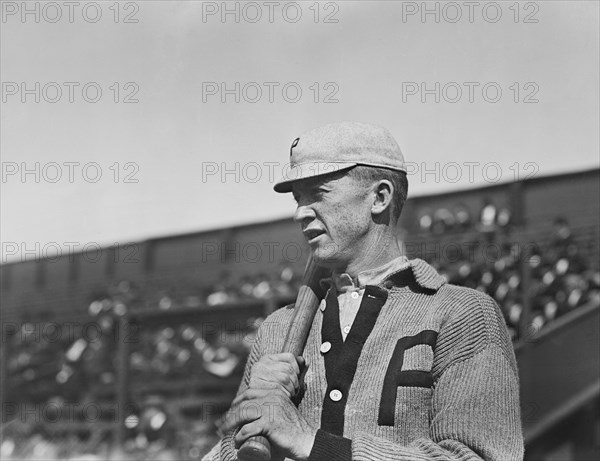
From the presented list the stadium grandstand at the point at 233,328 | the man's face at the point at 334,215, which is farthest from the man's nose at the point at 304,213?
the stadium grandstand at the point at 233,328

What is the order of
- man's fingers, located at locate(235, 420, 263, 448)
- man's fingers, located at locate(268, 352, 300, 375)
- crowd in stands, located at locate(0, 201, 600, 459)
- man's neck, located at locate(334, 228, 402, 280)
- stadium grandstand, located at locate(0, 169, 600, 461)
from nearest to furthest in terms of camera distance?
man's fingers, located at locate(235, 420, 263, 448), man's fingers, located at locate(268, 352, 300, 375), man's neck, located at locate(334, 228, 402, 280), stadium grandstand, located at locate(0, 169, 600, 461), crowd in stands, located at locate(0, 201, 600, 459)

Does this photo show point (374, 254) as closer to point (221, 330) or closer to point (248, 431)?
point (248, 431)

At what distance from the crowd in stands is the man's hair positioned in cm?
337

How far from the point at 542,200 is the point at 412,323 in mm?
5804

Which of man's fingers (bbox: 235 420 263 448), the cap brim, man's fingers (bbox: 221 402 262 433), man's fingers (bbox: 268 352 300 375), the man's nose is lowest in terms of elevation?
man's fingers (bbox: 235 420 263 448)

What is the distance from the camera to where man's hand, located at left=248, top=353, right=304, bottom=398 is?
192cm

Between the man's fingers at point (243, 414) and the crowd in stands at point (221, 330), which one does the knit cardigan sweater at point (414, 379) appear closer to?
the man's fingers at point (243, 414)

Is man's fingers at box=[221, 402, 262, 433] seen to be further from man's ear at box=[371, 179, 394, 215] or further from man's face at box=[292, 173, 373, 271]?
man's ear at box=[371, 179, 394, 215]

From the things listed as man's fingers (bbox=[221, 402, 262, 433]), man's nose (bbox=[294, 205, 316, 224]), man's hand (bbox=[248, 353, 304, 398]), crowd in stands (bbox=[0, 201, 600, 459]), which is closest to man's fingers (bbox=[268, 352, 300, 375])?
man's hand (bbox=[248, 353, 304, 398])

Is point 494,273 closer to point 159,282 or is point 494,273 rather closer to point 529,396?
point 529,396

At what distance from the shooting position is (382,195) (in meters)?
2.06

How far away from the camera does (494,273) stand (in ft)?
21.3

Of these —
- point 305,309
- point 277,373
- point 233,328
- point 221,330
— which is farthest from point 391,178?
point 221,330

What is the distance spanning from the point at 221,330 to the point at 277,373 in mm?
6064
